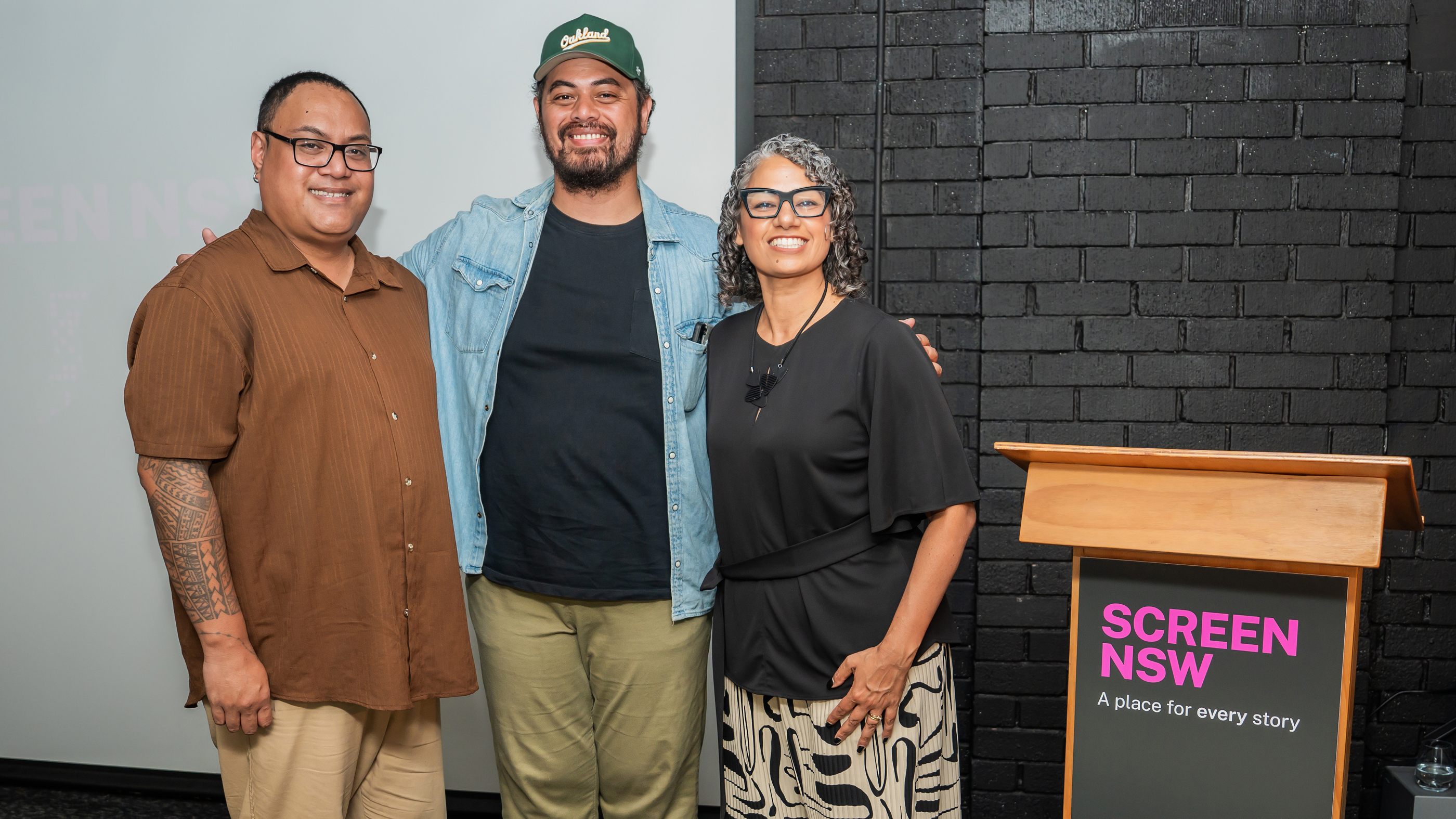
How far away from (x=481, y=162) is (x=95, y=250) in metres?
1.29

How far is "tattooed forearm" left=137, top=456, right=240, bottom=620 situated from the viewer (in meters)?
1.61

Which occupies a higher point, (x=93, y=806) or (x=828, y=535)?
(x=828, y=535)

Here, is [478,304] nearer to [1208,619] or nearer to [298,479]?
[298,479]

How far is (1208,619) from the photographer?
5.02 feet

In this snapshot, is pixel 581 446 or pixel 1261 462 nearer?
pixel 1261 462

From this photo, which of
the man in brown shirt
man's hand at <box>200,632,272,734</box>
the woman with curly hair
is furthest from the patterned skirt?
man's hand at <box>200,632,272,734</box>

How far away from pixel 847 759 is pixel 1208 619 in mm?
657

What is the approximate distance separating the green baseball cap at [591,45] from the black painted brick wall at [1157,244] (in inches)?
27.0

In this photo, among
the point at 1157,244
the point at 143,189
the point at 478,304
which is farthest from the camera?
the point at 143,189

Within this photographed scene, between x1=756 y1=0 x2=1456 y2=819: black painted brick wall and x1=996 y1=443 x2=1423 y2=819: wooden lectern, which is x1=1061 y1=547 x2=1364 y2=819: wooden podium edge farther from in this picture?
x1=756 y1=0 x2=1456 y2=819: black painted brick wall

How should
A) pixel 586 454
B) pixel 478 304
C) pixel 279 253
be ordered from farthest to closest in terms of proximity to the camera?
1. pixel 478 304
2. pixel 586 454
3. pixel 279 253

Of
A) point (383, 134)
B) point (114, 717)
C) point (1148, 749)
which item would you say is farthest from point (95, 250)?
point (1148, 749)

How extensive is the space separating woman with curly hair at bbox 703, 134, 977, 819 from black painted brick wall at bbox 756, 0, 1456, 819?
3.03 feet

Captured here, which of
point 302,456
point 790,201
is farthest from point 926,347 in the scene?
point 302,456
